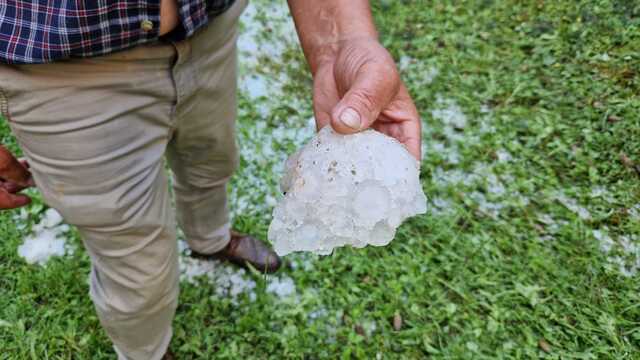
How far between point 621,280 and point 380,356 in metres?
1.10

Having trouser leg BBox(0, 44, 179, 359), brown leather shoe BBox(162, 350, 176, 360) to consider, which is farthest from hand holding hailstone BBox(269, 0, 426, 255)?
brown leather shoe BBox(162, 350, 176, 360)

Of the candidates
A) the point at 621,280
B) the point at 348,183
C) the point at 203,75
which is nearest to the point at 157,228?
the point at 203,75

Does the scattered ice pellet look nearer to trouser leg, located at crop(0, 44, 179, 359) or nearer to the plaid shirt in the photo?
trouser leg, located at crop(0, 44, 179, 359)

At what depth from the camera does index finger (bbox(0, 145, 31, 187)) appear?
58.5 inches

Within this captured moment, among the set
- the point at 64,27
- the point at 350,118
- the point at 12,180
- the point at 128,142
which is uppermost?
the point at 64,27

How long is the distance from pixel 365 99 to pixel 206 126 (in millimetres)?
633

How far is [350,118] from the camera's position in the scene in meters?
1.26

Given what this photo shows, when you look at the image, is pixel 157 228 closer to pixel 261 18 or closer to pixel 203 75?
pixel 203 75

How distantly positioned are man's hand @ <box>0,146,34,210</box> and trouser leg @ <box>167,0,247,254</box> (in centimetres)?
43

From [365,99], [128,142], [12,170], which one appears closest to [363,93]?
[365,99]

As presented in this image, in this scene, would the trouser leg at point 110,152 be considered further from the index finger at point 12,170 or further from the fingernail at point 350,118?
the fingernail at point 350,118

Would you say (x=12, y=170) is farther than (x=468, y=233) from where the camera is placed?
No

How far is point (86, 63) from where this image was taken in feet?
4.25

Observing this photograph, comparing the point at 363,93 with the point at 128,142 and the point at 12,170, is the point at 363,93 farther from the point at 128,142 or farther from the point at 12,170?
the point at 12,170
